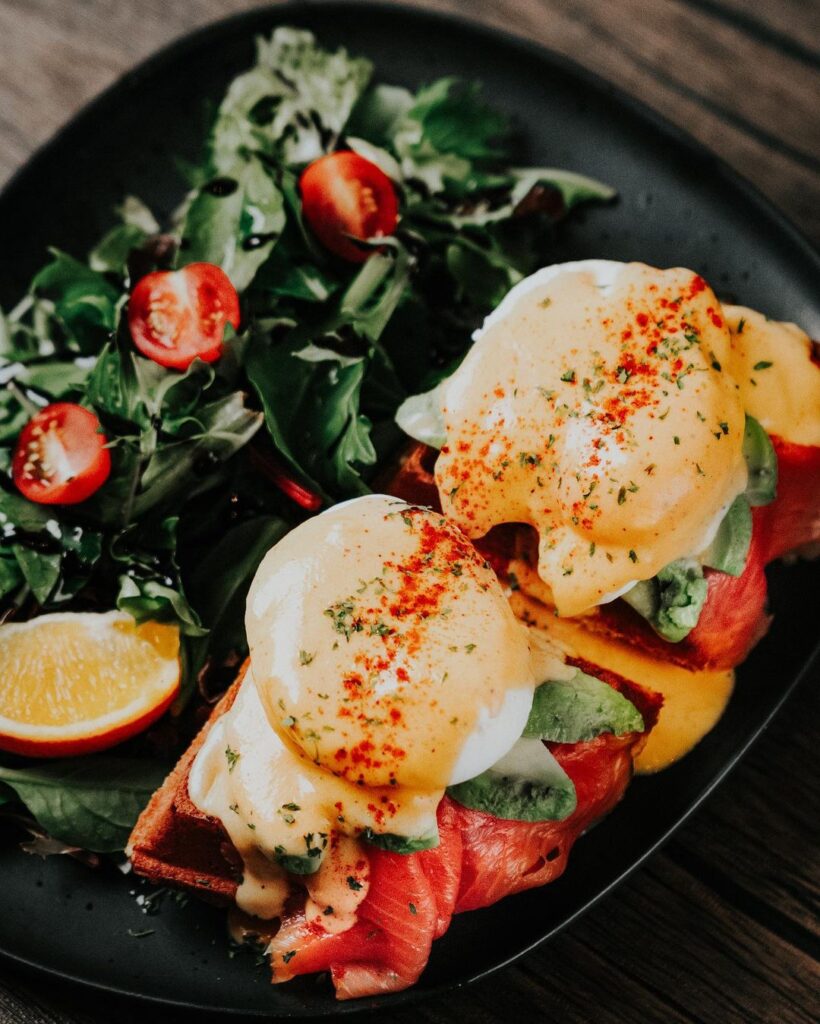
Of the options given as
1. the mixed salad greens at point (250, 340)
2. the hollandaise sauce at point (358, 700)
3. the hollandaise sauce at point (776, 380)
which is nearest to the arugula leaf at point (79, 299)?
the mixed salad greens at point (250, 340)

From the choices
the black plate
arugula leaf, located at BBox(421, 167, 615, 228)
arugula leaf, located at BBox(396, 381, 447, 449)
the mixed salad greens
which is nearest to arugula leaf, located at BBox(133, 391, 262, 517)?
the mixed salad greens

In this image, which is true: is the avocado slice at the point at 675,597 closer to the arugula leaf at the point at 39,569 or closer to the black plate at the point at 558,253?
the black plate at the point at 558,253

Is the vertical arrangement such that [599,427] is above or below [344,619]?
above

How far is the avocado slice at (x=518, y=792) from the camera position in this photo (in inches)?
92.0

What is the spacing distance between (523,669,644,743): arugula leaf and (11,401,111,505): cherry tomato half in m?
1.25

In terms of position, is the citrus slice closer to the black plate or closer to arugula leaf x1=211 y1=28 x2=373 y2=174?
the black plate

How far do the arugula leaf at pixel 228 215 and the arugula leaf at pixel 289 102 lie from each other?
0.47 feet

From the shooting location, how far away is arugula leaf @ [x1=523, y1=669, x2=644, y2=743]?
237 centimetres

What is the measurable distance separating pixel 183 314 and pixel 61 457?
49 cm

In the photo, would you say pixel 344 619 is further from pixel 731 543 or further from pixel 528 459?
pixel 731 543

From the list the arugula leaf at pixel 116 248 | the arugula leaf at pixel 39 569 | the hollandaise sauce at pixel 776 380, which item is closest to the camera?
the hollandaise sauce at pixel 776 380

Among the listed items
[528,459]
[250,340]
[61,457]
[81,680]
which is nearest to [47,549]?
[61,457]

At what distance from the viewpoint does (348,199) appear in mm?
2932

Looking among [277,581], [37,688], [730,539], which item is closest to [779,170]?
[730,539]
